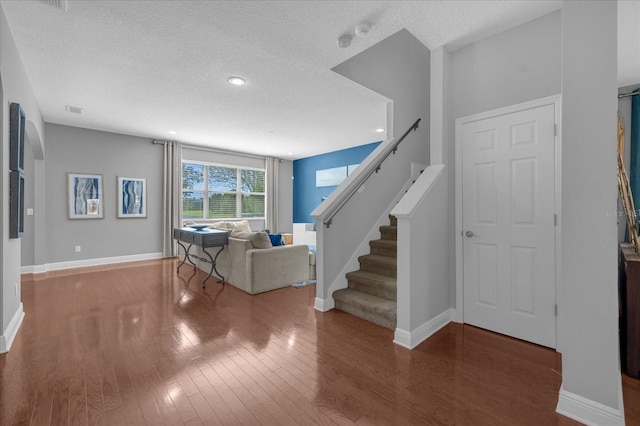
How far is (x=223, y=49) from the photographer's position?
277 cm

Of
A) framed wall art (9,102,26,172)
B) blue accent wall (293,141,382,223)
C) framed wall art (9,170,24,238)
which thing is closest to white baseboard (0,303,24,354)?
framed wall art (9,170,24,238)

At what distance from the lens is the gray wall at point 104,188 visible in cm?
523

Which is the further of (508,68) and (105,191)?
(105,191)

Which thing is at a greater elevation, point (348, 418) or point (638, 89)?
point (638, 89)

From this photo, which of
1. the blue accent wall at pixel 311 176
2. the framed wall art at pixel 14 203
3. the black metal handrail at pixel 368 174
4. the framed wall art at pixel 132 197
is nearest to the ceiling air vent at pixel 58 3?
the framed wall art at pixel 14 203

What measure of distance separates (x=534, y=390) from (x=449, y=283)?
116cm

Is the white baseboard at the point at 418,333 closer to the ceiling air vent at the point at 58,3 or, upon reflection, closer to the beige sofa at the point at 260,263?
the beige sofa at the point at 260,263

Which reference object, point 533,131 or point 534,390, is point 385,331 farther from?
point 533,131

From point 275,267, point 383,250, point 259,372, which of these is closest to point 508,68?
point 383,250

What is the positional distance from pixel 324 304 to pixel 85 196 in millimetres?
5295

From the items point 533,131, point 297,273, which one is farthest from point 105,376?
point 533,131

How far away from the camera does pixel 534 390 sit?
1.80 m

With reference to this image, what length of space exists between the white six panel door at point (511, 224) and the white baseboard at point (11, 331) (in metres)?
3.96

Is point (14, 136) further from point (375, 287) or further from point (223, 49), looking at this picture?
point (375, 287)
